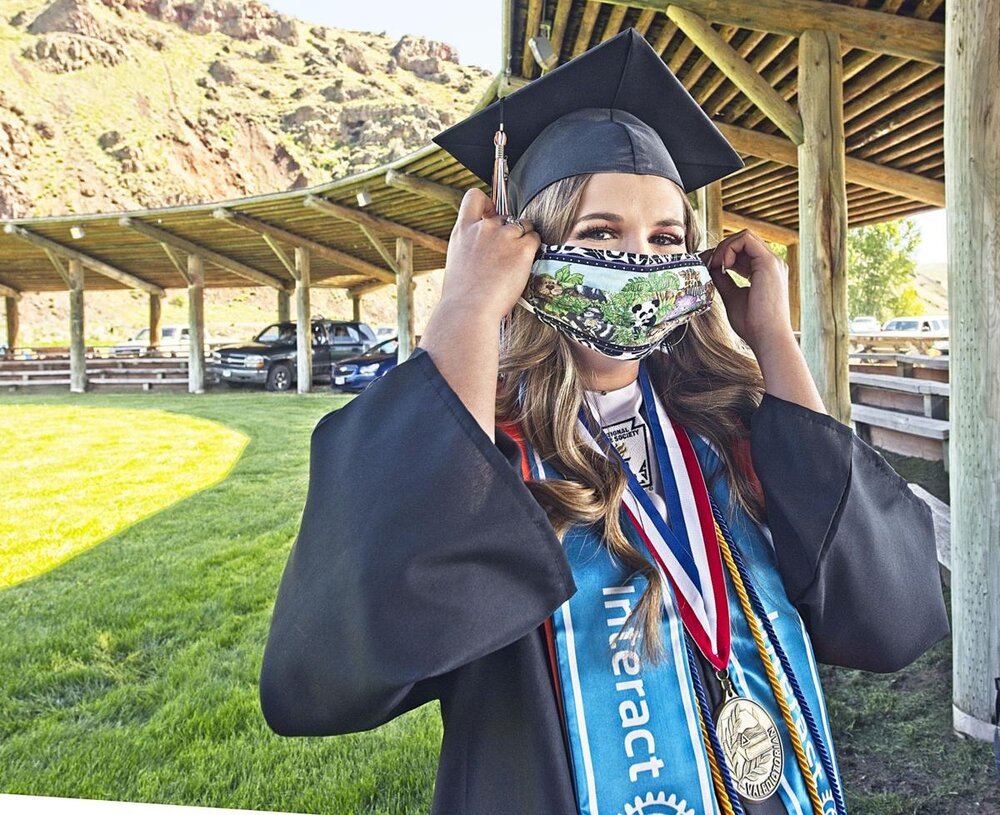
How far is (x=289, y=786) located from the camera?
2836 mm

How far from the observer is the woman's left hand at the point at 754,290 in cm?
142

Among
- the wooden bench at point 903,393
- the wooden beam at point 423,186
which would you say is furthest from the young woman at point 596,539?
the wooden beam at point 423,186

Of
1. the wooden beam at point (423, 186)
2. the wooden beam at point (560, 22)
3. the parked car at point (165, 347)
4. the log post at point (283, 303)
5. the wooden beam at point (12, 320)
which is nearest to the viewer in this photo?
the wooden beam at point (560, 22)

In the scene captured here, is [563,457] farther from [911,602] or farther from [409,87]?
[409,87]

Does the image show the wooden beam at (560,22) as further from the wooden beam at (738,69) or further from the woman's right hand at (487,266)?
the woman's right hand at (487,266)

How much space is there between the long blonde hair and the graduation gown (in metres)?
0.10

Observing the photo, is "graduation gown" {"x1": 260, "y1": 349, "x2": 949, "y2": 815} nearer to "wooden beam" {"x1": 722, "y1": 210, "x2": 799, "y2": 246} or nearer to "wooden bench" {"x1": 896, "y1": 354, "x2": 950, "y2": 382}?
"wooden bench" {"x1": 896, "y1": 354, "x2": 950, "y2": 382}

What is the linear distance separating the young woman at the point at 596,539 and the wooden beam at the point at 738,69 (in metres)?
4.26

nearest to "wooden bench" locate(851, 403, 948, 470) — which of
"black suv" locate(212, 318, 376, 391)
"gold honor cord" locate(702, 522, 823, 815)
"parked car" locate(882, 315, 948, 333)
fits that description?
"gold honor cord" locate(702, 522, 823, 815)

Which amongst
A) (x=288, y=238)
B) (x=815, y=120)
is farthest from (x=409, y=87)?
(x=815, y=120)

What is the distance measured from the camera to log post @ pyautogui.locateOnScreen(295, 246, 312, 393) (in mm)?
17141

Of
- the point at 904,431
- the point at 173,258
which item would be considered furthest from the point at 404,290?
the point at 904,431

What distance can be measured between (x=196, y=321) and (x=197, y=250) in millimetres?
1667

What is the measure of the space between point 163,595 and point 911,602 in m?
4.41
